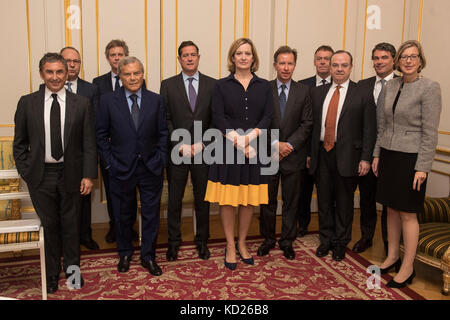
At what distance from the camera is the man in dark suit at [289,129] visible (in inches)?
136

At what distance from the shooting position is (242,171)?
327 centimetres

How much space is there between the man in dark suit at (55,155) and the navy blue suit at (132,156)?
15 cm

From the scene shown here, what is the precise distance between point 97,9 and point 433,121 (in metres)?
3.47

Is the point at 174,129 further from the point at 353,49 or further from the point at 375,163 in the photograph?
the point at 353,49

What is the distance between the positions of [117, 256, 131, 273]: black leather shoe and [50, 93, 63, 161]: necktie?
100cm

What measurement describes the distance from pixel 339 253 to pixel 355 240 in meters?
0.63

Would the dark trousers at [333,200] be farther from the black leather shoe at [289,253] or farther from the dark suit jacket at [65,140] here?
the dark suit jacket at [65,140]

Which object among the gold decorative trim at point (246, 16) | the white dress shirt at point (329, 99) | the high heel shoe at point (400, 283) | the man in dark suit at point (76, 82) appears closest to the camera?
the high heel shoe at point (400, 283)

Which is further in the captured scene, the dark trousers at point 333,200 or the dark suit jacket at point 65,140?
the dark trousers at point 333,200

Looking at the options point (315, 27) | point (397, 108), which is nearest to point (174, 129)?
point (397, 108)

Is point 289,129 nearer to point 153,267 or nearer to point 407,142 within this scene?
point 407,142

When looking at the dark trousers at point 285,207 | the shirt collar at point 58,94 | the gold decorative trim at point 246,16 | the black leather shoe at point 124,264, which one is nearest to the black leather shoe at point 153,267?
the black leather shoe at point 124,264

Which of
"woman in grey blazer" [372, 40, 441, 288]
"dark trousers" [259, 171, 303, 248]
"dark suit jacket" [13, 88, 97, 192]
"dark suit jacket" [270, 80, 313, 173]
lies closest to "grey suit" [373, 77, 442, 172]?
"woman in grey blazer" [372, 40, 441, 288]

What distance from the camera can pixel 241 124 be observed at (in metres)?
3.27
